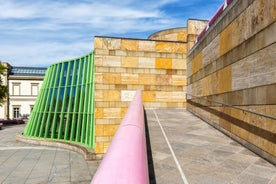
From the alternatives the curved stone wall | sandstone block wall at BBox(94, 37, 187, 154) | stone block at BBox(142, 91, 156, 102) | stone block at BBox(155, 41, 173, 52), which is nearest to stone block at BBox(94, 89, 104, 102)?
sandstone block wall at BBox(94, 37, 187, 154)

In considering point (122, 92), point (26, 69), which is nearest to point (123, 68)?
point (122, 92)

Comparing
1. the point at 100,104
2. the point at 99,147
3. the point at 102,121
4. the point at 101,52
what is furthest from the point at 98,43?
the point at 99,147

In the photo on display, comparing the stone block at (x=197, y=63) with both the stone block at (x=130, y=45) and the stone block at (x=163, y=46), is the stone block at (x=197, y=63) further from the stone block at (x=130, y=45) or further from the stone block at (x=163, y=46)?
the stone block at (x=130, y=45)

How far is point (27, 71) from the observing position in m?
66.9

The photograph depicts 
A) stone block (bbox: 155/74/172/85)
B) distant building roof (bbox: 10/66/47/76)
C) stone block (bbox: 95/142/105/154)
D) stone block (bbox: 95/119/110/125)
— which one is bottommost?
stone block (bbox: 95/142/105/154)

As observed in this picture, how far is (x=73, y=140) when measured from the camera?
64.4 ft

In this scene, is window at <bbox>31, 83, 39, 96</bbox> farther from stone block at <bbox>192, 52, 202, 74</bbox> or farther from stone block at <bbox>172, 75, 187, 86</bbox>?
stone block at <bbox>192, 52, 202, 74</bbox>

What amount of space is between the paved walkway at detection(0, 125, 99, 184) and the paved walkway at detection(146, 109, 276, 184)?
6.44 meters

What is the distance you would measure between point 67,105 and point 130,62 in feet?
33.1

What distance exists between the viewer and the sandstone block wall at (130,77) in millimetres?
14023

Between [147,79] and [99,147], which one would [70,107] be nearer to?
[99,147]

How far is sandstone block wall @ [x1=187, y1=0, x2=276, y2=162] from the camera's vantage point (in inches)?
218

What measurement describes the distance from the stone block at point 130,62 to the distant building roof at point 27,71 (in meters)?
58.8

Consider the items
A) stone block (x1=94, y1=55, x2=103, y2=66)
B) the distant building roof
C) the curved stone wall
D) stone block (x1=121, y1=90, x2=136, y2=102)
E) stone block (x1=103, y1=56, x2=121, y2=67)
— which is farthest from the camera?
the distant building roof
